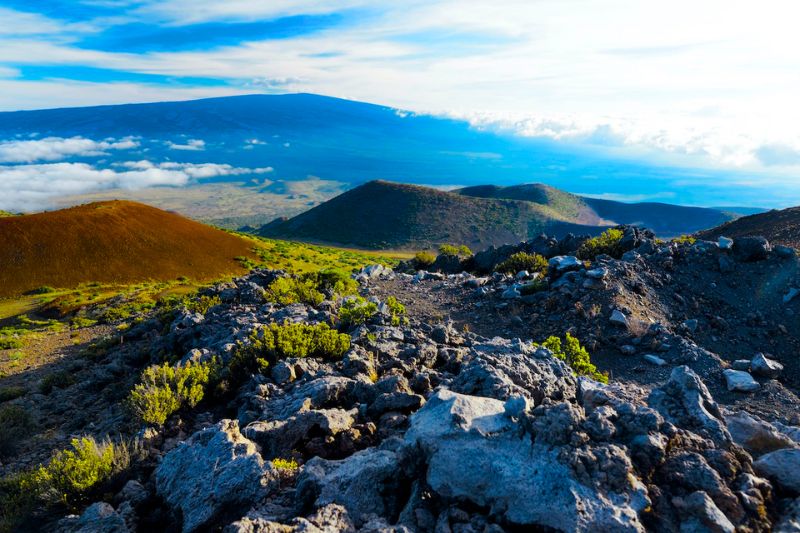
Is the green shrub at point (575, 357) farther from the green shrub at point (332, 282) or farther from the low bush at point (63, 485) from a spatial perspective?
the green shrub at point (332, 282)

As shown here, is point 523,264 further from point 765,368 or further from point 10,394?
point 10,394

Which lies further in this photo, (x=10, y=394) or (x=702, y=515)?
(x=10, y=394)

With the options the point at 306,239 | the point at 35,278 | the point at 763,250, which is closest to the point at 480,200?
the point at 306,239

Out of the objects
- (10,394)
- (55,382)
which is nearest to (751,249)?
(55,382)

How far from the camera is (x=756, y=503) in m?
3.46

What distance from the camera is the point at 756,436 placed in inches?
175

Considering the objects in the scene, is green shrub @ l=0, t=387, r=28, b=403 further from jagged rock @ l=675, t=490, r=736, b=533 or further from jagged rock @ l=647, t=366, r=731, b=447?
jagged rock @ l=675, t=490, r=736, b=533

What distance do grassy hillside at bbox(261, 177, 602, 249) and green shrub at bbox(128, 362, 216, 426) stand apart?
85388 mm

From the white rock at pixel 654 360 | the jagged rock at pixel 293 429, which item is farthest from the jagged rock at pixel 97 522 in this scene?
the white rock at pixel 654 360

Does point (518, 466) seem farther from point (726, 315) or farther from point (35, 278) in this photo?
point (35, 278)

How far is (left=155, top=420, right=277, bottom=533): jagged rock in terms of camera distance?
405 cm

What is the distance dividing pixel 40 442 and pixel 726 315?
49.5 feet

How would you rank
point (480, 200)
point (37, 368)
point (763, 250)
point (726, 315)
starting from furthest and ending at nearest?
point (480, 200) → point (37, 368) → point (763, 250) → point (726, 315)

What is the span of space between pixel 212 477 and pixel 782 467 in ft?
16.7
